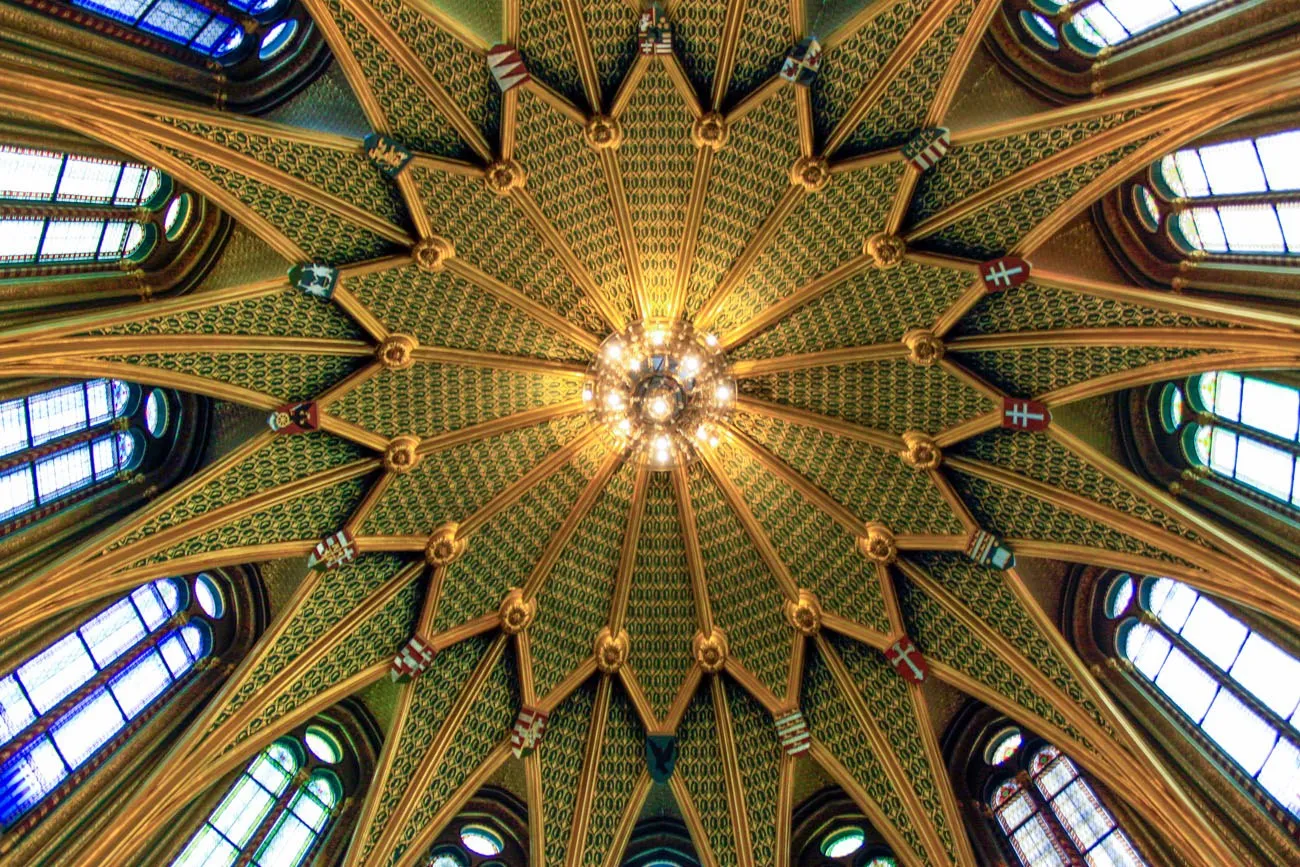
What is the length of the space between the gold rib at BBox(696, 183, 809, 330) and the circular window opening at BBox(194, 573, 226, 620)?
1066 centimetres

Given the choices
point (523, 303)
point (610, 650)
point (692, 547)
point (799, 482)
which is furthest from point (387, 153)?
point (610, 650)

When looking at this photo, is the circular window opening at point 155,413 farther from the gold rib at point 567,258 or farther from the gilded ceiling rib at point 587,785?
the gilded ceiling rib at point 587,785

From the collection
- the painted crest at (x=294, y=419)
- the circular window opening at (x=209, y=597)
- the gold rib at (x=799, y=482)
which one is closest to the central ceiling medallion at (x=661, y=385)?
the gold rib at (x=799, y=482)

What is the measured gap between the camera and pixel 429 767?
846 inches

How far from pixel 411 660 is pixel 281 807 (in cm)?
338

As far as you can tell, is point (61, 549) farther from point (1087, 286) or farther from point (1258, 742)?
point (1258, 742)

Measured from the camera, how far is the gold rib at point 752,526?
2388cm

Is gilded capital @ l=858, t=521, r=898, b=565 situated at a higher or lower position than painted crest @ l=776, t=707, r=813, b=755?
higher

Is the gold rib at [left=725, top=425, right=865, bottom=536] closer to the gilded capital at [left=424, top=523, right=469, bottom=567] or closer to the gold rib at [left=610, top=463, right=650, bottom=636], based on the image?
the gold rib at [left=610, top=463, right=650, bottom=636]

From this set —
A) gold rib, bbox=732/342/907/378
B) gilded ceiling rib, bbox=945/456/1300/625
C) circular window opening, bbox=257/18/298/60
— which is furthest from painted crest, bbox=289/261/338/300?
gilded ceiling rib, bbox=945/456/1300/625

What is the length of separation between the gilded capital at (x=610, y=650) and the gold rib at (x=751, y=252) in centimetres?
659

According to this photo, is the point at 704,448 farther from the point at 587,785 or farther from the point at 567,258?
the point at 587,785

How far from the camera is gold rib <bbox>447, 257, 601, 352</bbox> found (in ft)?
73.6

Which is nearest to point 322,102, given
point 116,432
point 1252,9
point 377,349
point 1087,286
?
point 377,349
